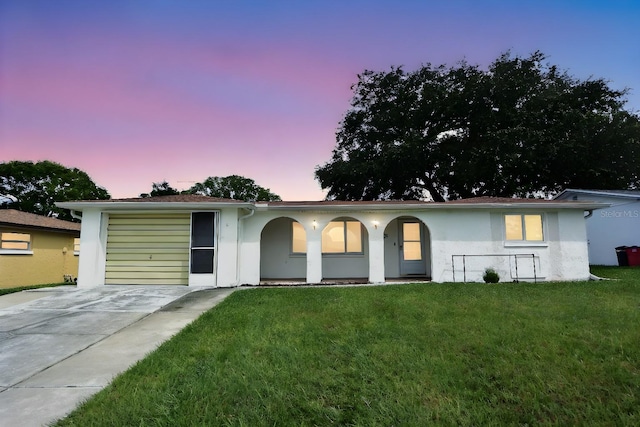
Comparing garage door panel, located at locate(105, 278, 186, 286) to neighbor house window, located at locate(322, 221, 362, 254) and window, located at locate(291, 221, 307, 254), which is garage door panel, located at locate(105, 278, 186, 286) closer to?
window, located at locate(291, 221, 307, 254)

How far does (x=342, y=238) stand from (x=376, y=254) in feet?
5.67

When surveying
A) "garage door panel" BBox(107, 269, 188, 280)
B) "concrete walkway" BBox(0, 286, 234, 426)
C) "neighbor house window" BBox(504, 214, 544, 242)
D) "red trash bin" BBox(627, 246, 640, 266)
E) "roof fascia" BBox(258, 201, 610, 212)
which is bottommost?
"concrete walkway" BBox(0, 286, 234, 426)

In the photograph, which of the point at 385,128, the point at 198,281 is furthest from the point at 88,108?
the point at 385,128

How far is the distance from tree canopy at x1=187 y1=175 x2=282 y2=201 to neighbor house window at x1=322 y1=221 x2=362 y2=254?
98.1 feet

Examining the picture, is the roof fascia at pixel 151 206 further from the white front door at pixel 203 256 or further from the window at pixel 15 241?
the window at pixel 15 241

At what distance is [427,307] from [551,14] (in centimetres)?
1171

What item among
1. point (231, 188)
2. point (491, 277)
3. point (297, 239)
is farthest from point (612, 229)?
point (231, 188)

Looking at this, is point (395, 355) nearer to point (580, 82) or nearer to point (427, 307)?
point (427, 307)

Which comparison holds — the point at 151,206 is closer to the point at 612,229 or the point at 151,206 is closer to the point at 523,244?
the point at 523,244

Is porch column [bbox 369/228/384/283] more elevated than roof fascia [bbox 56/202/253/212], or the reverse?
roof fascia [bbox 56/202/253/212]

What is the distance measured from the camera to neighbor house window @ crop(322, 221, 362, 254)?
11.4 meters

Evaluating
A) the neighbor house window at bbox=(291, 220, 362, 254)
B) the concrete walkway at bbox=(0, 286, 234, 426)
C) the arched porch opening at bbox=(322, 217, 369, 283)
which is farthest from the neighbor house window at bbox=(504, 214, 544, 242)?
the concrete walkway at bbox=(0, 286, 234, 426)

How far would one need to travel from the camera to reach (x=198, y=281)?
362 inches

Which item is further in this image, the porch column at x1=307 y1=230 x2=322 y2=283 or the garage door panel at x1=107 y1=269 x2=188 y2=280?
the porch column at x1=307 y1=230 x2=322 y2=283
